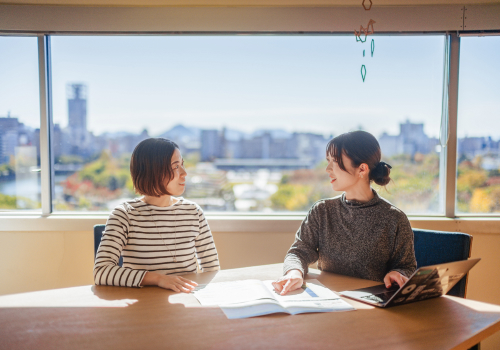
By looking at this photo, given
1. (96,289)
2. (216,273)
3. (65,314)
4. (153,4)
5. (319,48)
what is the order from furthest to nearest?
1. (319,48)
2. (153,4)
3. (216,273)
4. (96,289)
5. (65,314)

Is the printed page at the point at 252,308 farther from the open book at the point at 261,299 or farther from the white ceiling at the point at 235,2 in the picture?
the white ceiling at the point at 235,2

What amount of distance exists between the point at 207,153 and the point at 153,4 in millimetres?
984

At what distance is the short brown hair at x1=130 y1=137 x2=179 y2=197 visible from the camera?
1.64 meters

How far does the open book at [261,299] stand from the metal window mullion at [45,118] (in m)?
1.60

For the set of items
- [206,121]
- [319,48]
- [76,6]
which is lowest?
[206,121]

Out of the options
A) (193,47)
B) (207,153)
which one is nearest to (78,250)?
(207,153)

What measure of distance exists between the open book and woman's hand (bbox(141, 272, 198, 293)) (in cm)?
3

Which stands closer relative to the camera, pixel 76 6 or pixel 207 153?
pixel 76 6

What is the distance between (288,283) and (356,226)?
477 millimetres

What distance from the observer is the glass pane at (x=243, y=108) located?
2471 millimetres

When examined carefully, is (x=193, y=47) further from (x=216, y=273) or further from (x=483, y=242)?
(x=483, y=242)

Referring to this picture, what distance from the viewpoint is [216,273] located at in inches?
62.2

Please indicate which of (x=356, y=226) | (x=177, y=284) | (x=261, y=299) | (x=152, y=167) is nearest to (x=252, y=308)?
(x=261, y=299)

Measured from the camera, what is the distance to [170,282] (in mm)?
1360
